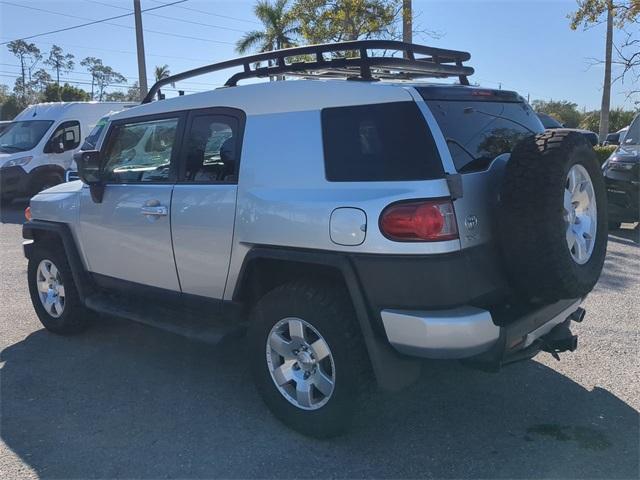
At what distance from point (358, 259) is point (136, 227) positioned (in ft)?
6.40

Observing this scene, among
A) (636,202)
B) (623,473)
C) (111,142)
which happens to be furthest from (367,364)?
(636,202)

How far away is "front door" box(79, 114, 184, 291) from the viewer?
408 cm

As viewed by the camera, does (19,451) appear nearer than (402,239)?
No

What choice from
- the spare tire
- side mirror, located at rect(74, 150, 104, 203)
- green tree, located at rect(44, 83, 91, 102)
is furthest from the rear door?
green tree, located at rect(44, 83, 91, 102)

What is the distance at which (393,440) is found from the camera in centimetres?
333

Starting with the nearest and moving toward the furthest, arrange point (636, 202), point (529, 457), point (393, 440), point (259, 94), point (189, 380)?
point (529, 457), point (393, 440), point (259, 94), point (189, 380), point (636, 202)

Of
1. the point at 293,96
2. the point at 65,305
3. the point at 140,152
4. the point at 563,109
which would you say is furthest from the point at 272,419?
the point at 563,109

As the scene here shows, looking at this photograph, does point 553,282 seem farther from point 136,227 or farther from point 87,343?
point 87,343

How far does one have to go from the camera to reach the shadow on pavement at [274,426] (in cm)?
308

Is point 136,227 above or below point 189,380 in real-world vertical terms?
above

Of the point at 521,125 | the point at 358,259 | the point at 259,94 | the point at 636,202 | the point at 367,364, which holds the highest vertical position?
the point at 259,94

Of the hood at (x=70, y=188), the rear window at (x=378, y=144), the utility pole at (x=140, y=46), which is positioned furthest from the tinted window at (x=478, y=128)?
the utility pole at (x=140, y=46)

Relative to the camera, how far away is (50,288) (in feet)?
17.0

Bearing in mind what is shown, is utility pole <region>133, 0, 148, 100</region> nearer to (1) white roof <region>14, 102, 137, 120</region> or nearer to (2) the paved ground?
(1) white roof <region>14, 102, 137, 120</region>
